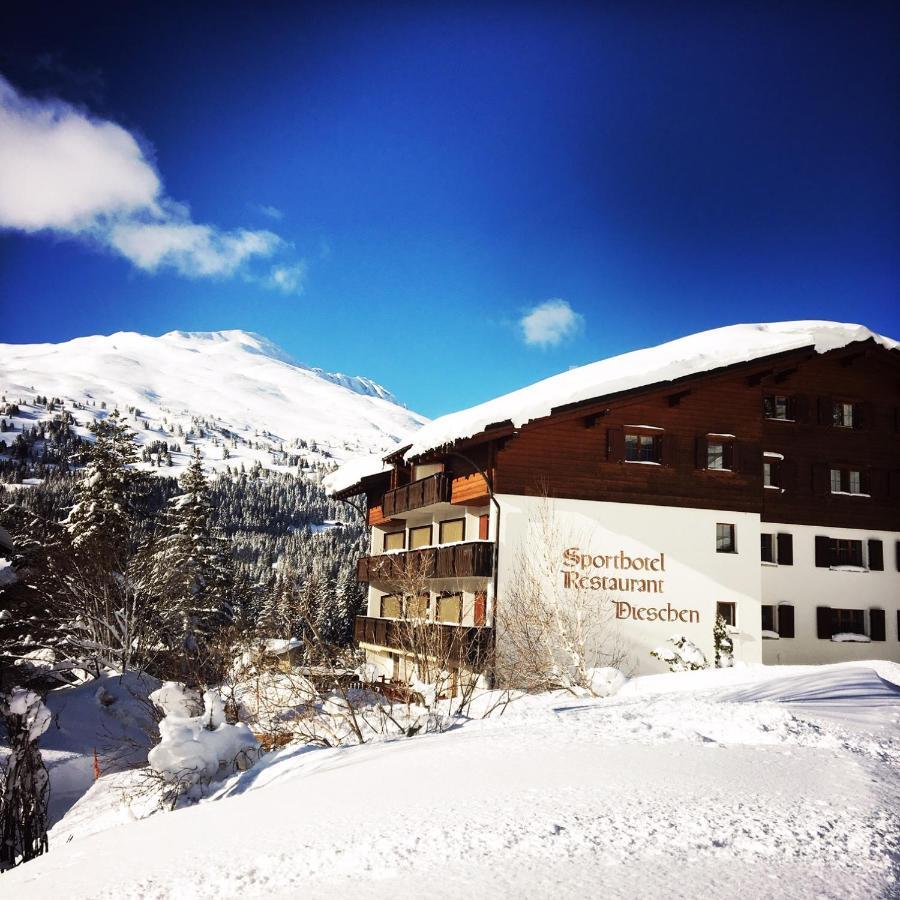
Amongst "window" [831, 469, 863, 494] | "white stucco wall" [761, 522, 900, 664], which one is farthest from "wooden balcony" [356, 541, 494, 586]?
"window" [831, 469, 863, 494]

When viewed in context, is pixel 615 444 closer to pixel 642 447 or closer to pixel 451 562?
pixel 642 447

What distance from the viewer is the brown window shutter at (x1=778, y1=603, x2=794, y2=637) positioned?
91.9 feet

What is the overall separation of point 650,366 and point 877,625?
1185 centimetres

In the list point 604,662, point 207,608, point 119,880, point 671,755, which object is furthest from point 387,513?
point 119,880

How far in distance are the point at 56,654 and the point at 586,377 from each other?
20.0m

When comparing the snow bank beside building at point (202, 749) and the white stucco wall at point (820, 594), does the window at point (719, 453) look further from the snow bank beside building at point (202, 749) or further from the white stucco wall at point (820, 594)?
the snow bank beside building at point (202, 749)

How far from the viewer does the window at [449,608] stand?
88.0 ft

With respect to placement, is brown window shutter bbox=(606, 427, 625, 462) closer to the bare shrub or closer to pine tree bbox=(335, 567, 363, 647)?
the bare shrub

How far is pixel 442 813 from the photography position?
5754 mm

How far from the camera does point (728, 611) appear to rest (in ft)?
86.1

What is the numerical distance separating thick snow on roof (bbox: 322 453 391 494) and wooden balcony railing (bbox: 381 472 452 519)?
5.72 feet

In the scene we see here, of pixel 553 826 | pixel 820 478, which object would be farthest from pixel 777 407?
pixel 553 826

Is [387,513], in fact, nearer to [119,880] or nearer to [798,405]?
[798,405]

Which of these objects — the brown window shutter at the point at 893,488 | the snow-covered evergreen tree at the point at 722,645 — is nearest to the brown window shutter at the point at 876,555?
the brown window shutter at the point at 893,488
